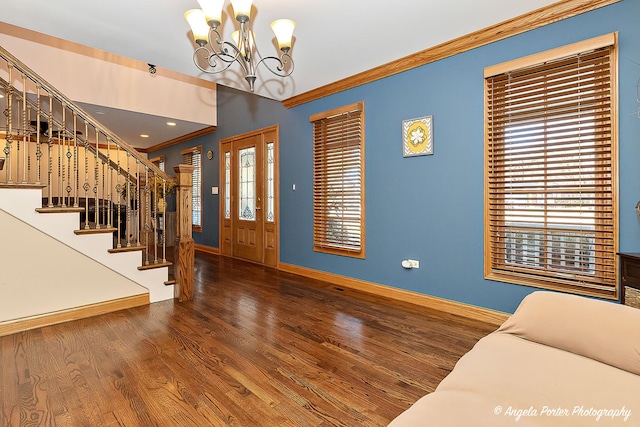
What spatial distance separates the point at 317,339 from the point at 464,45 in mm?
2970

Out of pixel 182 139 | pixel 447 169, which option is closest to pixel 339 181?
pixel 447 169

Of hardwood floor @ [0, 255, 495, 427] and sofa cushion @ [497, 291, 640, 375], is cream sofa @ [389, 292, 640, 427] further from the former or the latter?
hardwood floor @ [0, 255, 495, 427]

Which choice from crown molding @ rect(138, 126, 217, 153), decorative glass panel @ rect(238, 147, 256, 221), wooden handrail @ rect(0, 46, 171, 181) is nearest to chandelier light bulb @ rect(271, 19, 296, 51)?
wooden handrail @ rect(0, 46, 171, 181)

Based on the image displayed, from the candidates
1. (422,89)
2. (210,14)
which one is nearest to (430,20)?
(422,89)

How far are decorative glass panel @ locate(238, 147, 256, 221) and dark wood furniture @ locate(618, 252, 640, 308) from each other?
4763 millimetres

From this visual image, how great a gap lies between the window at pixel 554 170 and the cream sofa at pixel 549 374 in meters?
1.43

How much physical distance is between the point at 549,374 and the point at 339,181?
3301 mm

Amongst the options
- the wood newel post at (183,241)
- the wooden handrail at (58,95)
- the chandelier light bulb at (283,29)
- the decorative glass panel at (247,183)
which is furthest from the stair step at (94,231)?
the decorative glass panel at (247,183)

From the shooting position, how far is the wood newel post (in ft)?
11.2

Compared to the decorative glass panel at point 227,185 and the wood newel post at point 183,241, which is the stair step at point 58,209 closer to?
the wood newel post at point 183,241

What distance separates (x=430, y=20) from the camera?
8.83 ft

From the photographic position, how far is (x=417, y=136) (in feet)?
11.0

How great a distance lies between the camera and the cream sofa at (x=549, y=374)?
34.0 inches

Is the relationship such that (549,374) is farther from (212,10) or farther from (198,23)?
(198,23)
